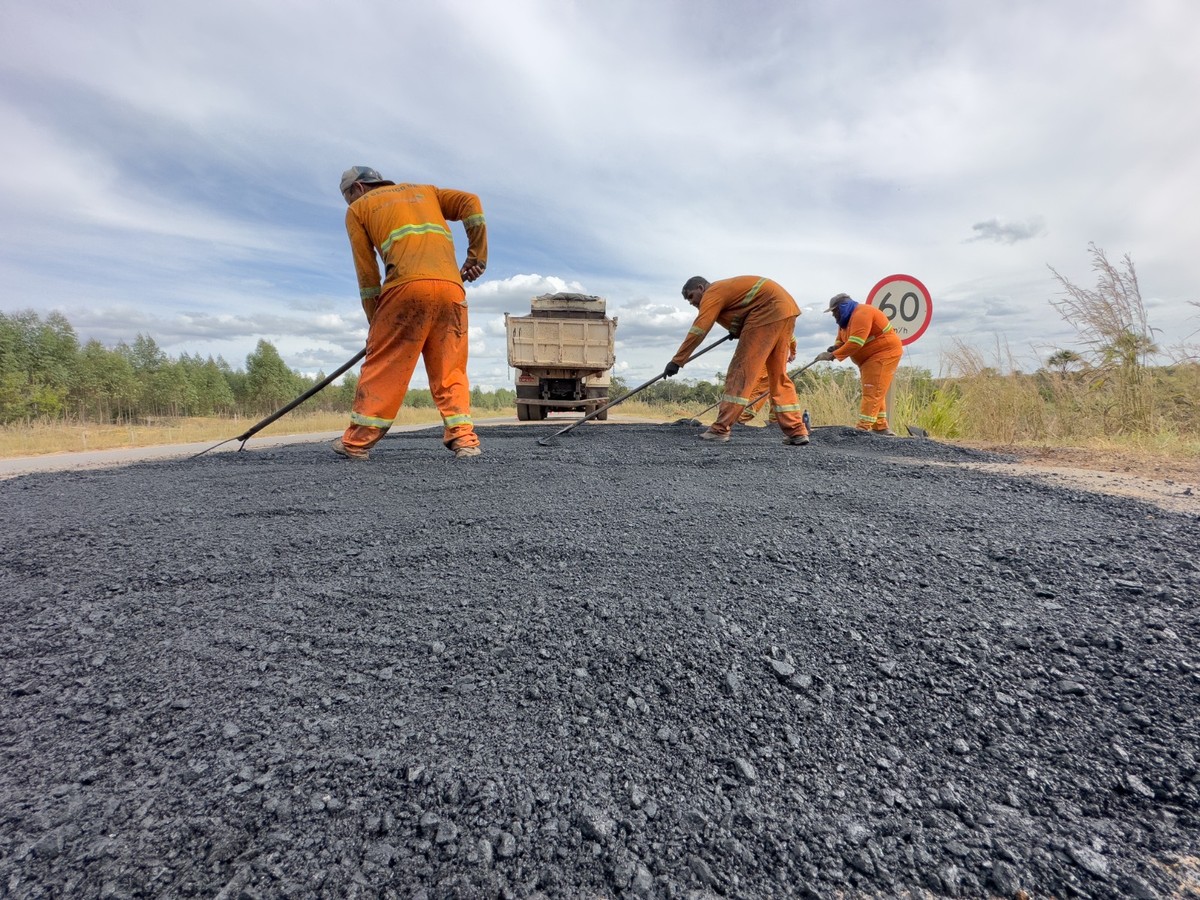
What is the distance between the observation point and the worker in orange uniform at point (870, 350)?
20.0 feet

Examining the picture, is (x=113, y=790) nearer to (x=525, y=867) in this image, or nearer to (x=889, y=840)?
(x=525, y=867)

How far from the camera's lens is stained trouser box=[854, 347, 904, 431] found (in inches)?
247

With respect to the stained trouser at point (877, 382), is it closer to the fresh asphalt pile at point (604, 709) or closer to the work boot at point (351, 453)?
the fresh asphalt pile at point (604, 709)

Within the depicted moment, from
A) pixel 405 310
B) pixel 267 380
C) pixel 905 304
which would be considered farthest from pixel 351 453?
pixel 267 380

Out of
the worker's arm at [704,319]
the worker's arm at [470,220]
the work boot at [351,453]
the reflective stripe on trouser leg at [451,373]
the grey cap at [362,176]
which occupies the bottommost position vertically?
the work boot at [351,453]

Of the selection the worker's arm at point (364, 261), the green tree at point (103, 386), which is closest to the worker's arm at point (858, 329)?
the worker's arm at point (364, 261)

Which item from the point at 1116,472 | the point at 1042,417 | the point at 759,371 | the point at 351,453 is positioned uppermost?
the point at 759,371

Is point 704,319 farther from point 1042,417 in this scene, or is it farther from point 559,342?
point 559,342

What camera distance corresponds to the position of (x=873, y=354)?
6.34 meters

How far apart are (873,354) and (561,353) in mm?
6444

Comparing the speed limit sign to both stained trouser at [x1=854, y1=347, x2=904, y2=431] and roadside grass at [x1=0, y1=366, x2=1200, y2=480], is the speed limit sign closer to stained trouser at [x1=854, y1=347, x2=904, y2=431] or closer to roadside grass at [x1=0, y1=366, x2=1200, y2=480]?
stained trouser at [x1=854, y1=347, x2=904, y2=431]

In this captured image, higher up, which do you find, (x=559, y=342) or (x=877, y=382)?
(x=559, y=342)

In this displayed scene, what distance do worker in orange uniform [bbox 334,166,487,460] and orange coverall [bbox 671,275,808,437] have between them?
7.98ft

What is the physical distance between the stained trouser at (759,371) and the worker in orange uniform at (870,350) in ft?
3.57
